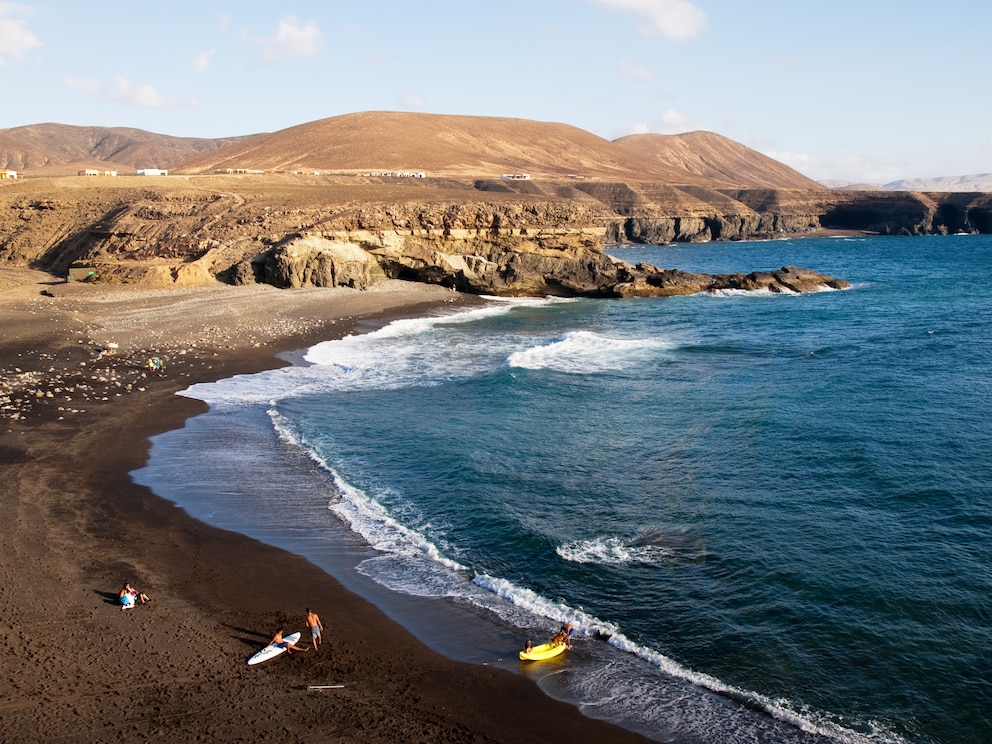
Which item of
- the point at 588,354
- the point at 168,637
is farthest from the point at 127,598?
the point at 588,354

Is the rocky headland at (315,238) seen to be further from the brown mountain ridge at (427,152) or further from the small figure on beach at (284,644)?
the brown mountain ridge at (427,152)

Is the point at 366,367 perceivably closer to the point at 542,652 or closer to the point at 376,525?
the point at 376,525

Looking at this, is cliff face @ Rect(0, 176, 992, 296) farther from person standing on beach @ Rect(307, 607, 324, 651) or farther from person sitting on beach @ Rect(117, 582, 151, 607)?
person standing on beach @ Rect(307, 607, 324, 651)

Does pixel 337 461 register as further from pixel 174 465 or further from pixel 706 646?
pixel 706 646

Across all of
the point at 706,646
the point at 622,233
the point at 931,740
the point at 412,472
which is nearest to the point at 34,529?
the point at 412,472

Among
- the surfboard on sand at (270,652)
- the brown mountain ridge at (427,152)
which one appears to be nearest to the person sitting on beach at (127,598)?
the surfboard on sand at (270,652)

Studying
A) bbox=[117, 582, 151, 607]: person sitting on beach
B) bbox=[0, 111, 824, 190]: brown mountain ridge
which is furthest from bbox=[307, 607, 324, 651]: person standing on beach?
bbox=[0, 111, 824, 190]: brown mountain ridge
